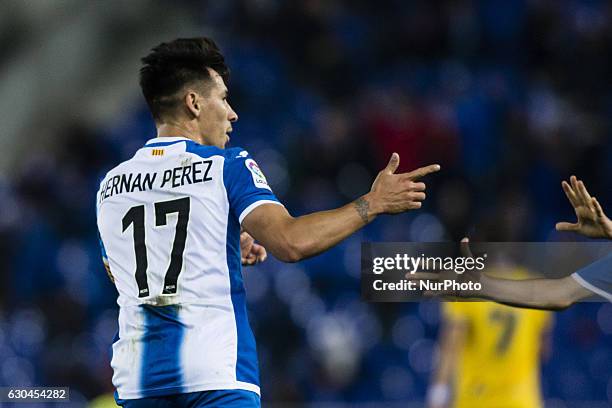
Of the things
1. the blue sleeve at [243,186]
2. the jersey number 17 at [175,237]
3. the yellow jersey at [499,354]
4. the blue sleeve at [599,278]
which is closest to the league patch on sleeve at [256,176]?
the blue sleeve at [243,186]

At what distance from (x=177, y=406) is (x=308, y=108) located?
7.29m

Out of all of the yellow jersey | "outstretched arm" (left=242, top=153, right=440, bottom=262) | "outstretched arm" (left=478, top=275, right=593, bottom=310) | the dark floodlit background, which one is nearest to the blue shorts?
"outstretched arm" (left=242, top=153, right=440, bottom=262)

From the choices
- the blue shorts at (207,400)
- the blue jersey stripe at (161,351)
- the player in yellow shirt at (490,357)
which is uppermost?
the player in yellow shirt at (490,357)

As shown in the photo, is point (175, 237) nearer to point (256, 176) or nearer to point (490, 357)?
point (256, 176)

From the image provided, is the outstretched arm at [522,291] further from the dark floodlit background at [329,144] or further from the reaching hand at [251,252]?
the dark floodlit background at [329,144]

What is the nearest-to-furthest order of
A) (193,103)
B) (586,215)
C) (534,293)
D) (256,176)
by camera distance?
(256,176), (193,103), (586,215), (534,293)

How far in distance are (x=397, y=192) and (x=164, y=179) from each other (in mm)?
755

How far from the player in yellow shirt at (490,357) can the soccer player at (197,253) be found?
3.26 meters

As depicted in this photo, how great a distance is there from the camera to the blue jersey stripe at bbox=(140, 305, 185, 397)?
3.22 m

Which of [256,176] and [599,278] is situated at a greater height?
[256,176]

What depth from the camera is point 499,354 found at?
643cm

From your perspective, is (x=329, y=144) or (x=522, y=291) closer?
(x=522, y=291)

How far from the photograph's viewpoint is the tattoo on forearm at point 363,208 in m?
3.22

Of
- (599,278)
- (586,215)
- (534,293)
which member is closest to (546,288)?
(534,293)
